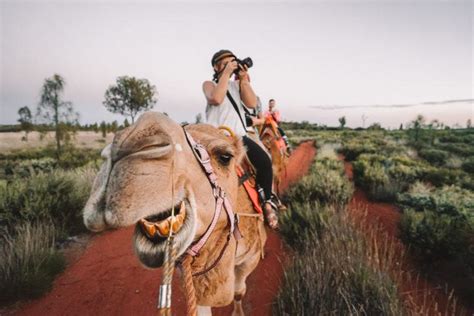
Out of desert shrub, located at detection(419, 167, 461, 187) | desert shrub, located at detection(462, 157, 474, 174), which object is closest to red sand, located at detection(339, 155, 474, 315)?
desert shrub, located at detection(419, 167, 461, 187)

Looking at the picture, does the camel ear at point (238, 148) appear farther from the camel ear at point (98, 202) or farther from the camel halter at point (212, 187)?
the camel ear at point (98, 202)

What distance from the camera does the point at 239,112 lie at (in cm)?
263

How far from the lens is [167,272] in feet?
3.17

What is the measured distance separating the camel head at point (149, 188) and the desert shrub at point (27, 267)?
14.4 feet

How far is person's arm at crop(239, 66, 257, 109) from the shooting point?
2529 millimetres

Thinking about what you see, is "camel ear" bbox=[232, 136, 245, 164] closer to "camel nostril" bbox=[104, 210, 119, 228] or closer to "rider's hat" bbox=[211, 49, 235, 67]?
"rider's hat" bbox=[211, 49, 235, 67]

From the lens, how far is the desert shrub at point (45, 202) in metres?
5.68

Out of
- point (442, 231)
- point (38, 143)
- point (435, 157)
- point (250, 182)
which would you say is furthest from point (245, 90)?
point (38, 143)

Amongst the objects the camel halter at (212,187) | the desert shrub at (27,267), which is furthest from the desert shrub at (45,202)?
the camel halter at (212,187)

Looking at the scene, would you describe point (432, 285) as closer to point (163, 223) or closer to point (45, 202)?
point (163, 223)

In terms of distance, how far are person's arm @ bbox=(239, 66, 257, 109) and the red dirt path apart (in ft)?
Result: 8.60

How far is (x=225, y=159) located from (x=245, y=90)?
1214mm

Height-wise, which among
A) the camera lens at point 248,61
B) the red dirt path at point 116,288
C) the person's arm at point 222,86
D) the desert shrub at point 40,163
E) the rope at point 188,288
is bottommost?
the red dirt path at point 116,288

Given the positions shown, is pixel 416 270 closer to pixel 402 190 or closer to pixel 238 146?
pixel 238 146
